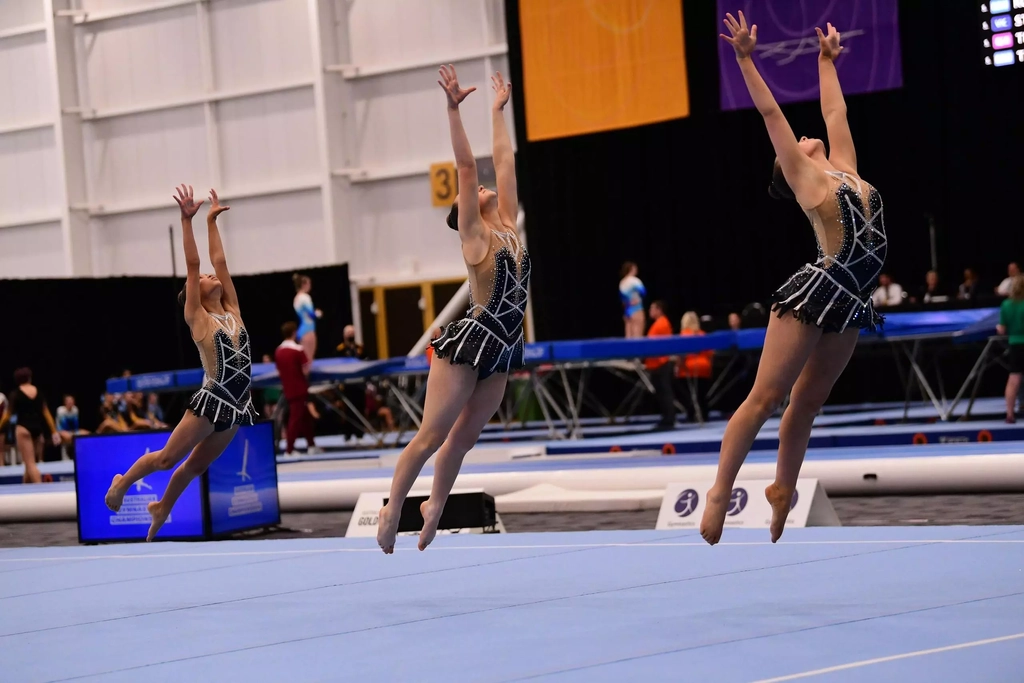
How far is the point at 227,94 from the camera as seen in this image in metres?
23.2

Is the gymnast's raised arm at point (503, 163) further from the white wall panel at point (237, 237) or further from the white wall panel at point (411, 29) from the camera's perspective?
the white wall panel at point (237, 237)

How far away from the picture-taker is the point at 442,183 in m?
21.3

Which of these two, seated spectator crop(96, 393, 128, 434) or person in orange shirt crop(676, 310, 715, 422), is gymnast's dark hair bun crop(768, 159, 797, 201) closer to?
person in orange shirt crop(676, 310, 715, 422)

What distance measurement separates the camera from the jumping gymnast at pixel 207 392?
6.77 m

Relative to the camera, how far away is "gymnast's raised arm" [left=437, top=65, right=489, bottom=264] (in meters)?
5.13

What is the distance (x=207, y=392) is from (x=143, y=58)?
62.1ft

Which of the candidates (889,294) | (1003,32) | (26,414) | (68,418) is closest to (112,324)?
(68,418)

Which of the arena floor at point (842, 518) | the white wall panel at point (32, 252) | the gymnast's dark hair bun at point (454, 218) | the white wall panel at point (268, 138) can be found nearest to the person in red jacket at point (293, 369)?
the arena floor at point (842, 518)

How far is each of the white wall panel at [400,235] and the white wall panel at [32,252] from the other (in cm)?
620

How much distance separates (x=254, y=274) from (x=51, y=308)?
3479mm

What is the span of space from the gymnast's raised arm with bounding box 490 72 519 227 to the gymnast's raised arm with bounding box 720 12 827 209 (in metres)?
1.05

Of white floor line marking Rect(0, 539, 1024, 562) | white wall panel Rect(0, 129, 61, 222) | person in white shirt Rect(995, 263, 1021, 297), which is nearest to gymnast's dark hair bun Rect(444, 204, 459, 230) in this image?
white floor line marking Rect(0, 539, 1024, 562)

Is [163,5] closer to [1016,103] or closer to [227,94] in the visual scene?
[227,94]

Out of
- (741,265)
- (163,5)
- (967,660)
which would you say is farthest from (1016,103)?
(163,5)
